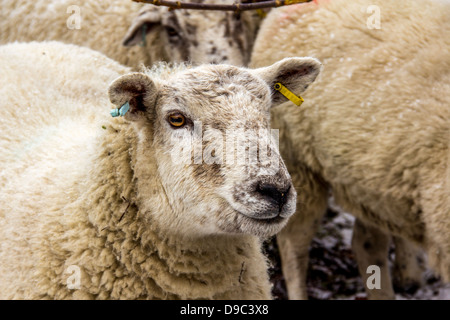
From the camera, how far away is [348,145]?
4.46 meters

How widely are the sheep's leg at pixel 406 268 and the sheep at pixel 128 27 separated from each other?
2337 mm

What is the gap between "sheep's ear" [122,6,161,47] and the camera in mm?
5836

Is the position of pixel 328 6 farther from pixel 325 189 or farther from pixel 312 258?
pixel 312 258

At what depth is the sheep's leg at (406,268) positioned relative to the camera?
583 cm

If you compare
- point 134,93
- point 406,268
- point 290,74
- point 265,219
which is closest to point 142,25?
point 290,74

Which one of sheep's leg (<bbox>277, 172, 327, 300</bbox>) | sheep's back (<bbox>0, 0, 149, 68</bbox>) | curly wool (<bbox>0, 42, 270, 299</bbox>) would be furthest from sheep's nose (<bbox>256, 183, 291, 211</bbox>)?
sheep's back (<bbox>0, 0, 149, 68</bbox>)

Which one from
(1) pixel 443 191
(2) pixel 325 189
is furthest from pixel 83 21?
(1) pixel 443 191

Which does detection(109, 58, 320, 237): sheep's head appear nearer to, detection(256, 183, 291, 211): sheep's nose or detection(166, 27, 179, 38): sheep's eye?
detection(256, 183, 291, 211): sheep's nose

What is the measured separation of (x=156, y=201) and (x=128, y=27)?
3537mm

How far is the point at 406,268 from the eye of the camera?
230 inches

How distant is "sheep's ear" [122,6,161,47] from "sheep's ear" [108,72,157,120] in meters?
2.98

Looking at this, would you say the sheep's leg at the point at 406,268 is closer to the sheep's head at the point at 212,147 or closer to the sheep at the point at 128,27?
the sheep at the point at 128,27

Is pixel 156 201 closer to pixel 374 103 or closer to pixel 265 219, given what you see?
pixel 265 219

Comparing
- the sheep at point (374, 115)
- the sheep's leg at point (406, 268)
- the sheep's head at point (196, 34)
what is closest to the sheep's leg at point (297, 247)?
the sheep at point (374, 115)
